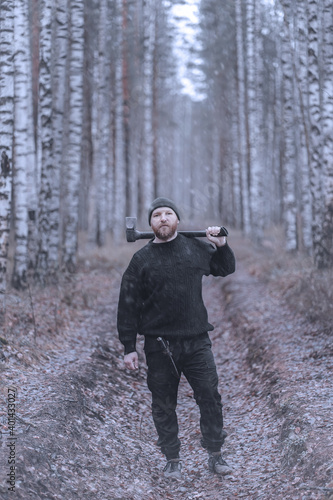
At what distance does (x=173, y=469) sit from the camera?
17.5 ft

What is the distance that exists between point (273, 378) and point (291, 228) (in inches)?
390

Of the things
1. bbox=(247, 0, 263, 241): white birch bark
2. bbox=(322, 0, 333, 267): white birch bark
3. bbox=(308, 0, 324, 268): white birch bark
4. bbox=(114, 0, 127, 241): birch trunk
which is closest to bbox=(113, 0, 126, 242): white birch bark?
bbox=(114, 0, 127, 241): birch trunk

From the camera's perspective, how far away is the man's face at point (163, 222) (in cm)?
508

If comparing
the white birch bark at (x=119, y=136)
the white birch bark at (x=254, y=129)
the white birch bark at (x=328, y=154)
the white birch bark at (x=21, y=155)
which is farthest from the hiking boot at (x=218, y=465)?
the white birch bark at (x=119, y=136)

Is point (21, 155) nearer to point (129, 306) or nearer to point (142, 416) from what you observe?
point (142, 416)

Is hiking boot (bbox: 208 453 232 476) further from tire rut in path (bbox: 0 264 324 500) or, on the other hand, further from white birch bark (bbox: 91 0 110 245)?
white birch bark (bbox: 91 0 110 245)

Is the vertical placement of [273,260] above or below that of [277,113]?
below

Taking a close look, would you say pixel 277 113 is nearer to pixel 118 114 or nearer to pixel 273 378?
pixel 118 114

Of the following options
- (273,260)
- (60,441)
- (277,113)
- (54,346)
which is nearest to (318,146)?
(273,260)

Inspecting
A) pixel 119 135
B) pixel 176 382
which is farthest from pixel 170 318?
pixel 119 135

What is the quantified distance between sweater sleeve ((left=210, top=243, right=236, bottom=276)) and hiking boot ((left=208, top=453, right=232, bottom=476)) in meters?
1.75

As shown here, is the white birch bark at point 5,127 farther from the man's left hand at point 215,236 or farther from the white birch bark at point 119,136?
the white birch bark at point 119,136

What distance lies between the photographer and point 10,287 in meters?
10.6

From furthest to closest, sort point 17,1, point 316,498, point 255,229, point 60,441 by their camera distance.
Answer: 1. point 255,229
2. point 17,1
3. point 60,441
4. point 316,498
